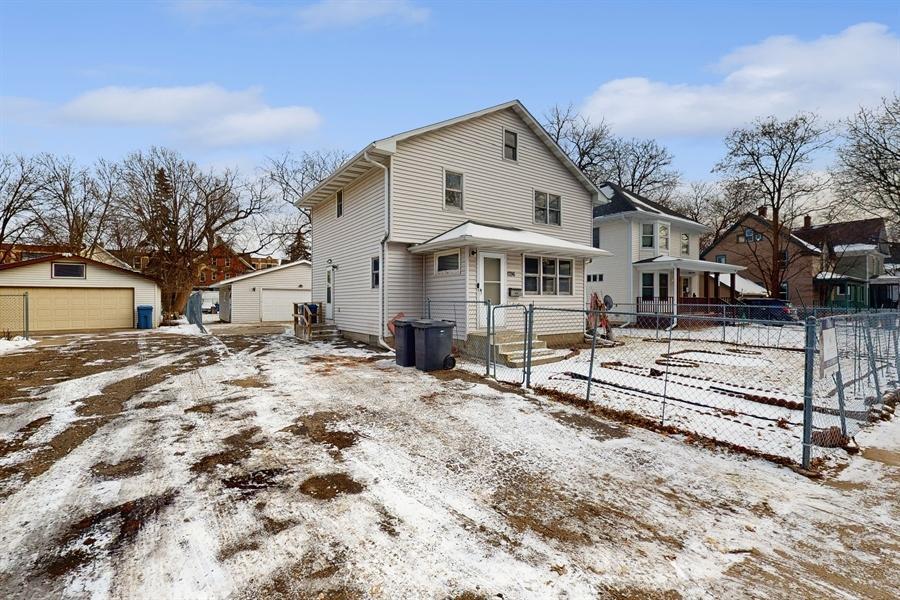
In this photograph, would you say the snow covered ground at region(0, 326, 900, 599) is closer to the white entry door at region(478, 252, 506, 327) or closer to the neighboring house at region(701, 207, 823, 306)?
the white entry door at region(478, 252, 506, 327)

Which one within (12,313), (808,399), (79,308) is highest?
(79,308)

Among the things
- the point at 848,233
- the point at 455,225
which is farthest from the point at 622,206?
the point at 848,233

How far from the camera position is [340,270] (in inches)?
574

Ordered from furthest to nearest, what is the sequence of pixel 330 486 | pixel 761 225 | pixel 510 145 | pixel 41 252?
pixel 41 252, pixel 761 225, pixel 510 145, pixel 330 486

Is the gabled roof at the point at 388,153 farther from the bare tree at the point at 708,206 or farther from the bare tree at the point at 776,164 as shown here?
the bare tree at the point at 708,206

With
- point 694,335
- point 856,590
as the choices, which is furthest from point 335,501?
point 694,335

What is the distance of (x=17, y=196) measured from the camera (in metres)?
26.5

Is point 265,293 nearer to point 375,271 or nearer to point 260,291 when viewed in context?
point 260,291

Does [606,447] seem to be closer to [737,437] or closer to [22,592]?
[737,437]

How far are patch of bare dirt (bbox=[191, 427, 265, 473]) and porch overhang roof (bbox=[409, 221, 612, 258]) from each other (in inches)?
266

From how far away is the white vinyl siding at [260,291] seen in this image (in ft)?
83.9

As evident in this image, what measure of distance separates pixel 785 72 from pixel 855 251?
91.1ft

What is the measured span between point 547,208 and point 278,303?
62.7 feet

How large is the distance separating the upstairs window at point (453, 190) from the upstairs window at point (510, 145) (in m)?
2.09
